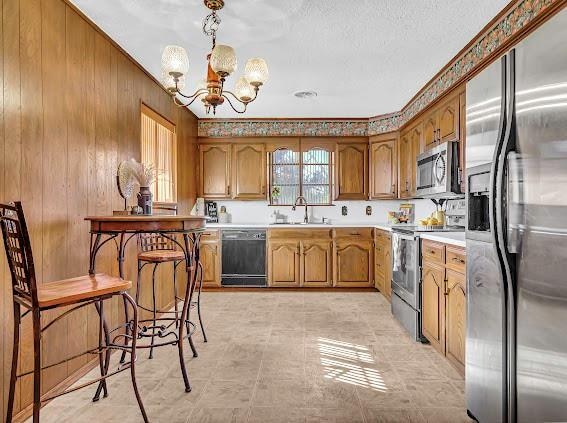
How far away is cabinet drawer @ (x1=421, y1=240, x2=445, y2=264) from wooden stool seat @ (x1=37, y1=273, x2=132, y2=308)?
6.63ft

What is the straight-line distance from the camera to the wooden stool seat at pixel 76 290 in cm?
158

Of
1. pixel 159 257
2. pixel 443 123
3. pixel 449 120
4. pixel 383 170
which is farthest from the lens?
pixel 383 170

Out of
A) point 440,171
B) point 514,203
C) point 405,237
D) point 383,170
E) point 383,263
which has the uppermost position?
point 383,170

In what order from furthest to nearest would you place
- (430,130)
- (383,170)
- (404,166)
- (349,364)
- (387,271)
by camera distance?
(383,170) → (404,166) → (387,271) → (430,130) → (349,364)

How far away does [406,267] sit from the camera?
11.0 ft

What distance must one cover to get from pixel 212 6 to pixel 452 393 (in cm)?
266

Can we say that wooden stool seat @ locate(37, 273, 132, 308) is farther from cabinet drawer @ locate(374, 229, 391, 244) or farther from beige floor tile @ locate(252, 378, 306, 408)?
cabinet drawer @ locate(374, 229, 391, 244)

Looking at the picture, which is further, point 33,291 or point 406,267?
point 406,267

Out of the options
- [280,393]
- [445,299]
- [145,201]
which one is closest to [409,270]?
[445,299]

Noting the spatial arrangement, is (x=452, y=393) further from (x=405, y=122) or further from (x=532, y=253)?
(x=405, y=122)

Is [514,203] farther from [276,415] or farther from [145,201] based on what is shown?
[145,201]

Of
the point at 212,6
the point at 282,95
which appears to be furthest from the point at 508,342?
the point at 282,95

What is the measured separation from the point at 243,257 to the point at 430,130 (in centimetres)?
271

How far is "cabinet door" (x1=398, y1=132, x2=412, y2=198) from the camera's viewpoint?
4634mm
